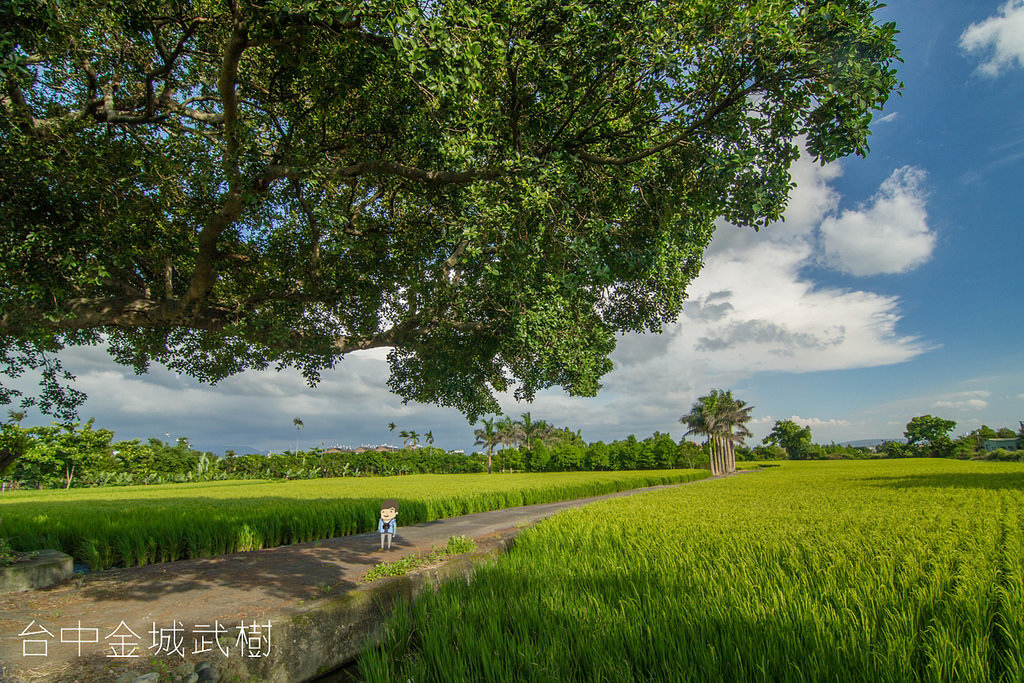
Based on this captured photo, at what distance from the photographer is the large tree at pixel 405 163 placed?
4.98 m

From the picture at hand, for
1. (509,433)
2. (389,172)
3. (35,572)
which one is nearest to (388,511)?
(35,572)

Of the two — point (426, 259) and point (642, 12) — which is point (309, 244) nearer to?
point (426, 259)

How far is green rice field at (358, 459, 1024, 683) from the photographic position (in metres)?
2.70

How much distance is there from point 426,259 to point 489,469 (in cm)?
5394

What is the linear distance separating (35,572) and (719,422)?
61.6 metres

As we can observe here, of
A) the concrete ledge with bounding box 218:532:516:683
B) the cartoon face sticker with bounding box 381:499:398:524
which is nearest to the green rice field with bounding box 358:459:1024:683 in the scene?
the concrete ledge with bounding box 218:532:516:683

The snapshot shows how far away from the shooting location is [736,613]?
338cm

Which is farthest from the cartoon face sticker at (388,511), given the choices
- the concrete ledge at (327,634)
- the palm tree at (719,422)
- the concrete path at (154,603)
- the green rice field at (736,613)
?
the palm tree at (719,422)

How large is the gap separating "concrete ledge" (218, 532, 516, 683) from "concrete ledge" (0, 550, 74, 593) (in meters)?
4.22

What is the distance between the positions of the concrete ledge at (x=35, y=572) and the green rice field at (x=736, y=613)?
5066 millimetres

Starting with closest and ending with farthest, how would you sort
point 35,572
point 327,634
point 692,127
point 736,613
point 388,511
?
1. point 736,613
2. point 327,634
3. point 692,127
4. point 35,572
5. point 388,511

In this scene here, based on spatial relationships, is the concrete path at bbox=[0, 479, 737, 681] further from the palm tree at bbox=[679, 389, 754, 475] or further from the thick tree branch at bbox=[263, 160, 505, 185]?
the palm tree at bbox=[679, 389, 754, 475]

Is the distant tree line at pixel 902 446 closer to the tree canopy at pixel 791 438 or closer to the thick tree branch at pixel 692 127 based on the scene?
the tree canopy at pixel 791 438

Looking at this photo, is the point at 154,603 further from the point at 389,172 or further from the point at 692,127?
the point at 692,127
